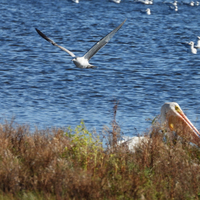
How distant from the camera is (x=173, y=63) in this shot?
63.9ft

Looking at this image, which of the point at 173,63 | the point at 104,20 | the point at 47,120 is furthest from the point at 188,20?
the point at 47,120

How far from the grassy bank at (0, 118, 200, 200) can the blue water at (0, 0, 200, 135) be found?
805 millimetres

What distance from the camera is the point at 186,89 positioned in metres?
15.2

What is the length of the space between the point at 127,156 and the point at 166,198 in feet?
3.16

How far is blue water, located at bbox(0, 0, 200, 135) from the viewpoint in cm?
1201

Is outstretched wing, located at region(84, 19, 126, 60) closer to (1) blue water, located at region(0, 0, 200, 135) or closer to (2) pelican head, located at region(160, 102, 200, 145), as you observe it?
(2) pelican head, located at region(160, 102, 200, 145)

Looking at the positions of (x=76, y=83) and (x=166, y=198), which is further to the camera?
(x=76, y=83)

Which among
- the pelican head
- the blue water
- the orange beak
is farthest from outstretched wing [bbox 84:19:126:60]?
the blue water

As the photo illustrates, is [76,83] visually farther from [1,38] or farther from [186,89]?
[1,38]

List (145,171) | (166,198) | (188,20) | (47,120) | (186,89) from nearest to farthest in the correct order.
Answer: (166,198) < (145,171) < (47,120) < (186,89) < (188,20)

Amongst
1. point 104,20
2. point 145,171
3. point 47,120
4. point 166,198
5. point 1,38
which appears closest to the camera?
point 166,198

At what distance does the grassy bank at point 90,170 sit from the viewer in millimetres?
5484

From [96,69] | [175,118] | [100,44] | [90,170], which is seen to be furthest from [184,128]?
[96,69]

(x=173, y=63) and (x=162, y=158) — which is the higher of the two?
(x=162, y=158)
